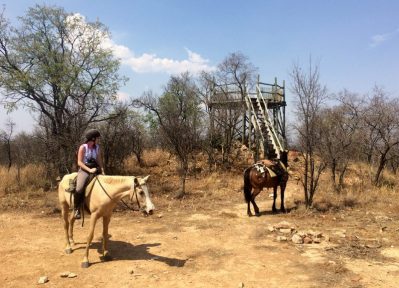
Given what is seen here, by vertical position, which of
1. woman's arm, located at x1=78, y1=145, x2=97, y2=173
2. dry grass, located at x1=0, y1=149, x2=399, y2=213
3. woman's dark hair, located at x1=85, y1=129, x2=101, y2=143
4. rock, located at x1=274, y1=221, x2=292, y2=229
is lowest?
rock, located at x1=274, y1=221, x2=292, y2=229

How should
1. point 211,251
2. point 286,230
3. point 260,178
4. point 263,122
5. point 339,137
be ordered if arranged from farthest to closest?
point 263,122 → point 339,137 → point 260,178 → point 286,230 → point 211,251

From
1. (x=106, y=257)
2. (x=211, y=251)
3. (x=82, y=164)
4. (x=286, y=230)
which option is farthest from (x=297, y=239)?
(x=82, y=164)

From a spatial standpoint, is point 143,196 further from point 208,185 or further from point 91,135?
point 208,185

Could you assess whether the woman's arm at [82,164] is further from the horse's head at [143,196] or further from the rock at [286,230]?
the rock at [286,230]

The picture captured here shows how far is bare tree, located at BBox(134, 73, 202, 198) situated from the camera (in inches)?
598

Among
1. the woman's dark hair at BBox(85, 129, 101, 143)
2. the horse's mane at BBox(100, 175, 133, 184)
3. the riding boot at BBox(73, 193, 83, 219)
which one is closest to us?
the horse's mane at BBox(100, 175, 133, 184)

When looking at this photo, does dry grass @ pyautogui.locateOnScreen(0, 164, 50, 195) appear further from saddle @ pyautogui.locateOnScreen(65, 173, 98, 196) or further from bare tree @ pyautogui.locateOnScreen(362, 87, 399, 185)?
bare tree @ pyautogui.locateOnScreen(362, 87, 399, 185)

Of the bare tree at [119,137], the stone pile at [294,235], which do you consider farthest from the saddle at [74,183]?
the bare tree at [119,137]

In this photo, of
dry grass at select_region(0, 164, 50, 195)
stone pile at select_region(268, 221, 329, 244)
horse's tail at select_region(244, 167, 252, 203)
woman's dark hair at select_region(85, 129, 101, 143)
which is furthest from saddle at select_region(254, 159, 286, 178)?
dry grass at select_region(0, 164, 50, 195)

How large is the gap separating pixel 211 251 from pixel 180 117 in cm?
1004

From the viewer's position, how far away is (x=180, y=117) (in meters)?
17.0

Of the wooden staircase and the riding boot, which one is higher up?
the wooden staircase

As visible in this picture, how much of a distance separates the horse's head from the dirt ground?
3.72 ft

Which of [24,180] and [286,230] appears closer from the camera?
[286,230]
